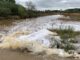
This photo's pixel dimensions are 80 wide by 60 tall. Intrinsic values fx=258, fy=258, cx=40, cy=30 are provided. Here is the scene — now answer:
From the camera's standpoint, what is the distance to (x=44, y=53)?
12469mm

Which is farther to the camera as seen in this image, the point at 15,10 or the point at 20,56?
the point at 15,10

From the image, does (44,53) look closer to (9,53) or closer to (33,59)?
(33,59)

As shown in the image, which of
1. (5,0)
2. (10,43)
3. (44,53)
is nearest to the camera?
(44,53)

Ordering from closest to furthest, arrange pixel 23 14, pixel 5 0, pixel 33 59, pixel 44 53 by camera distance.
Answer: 1. pixel 33 59
2. pixel 44 53
3. pixel 23 14
4. pixel 5 0

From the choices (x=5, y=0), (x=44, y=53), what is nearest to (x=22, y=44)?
(x=44, y=53)

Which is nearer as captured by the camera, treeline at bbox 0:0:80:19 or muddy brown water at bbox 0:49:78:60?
muddy brown water at bbox 0:49:78:60

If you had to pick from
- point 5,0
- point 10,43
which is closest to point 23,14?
point 5,0

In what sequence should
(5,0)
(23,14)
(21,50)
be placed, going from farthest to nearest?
(5,0) < (23,14) < (21,50)

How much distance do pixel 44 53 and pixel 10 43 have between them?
2.64m

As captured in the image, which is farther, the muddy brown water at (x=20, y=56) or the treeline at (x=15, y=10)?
the treeline at (x=15, y=10)

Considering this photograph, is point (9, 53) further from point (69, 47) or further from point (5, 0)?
point (5, 0)

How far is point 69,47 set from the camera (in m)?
13.2

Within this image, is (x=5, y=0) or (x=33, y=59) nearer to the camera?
(x=33, y=59)

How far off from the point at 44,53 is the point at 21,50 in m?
1.47
